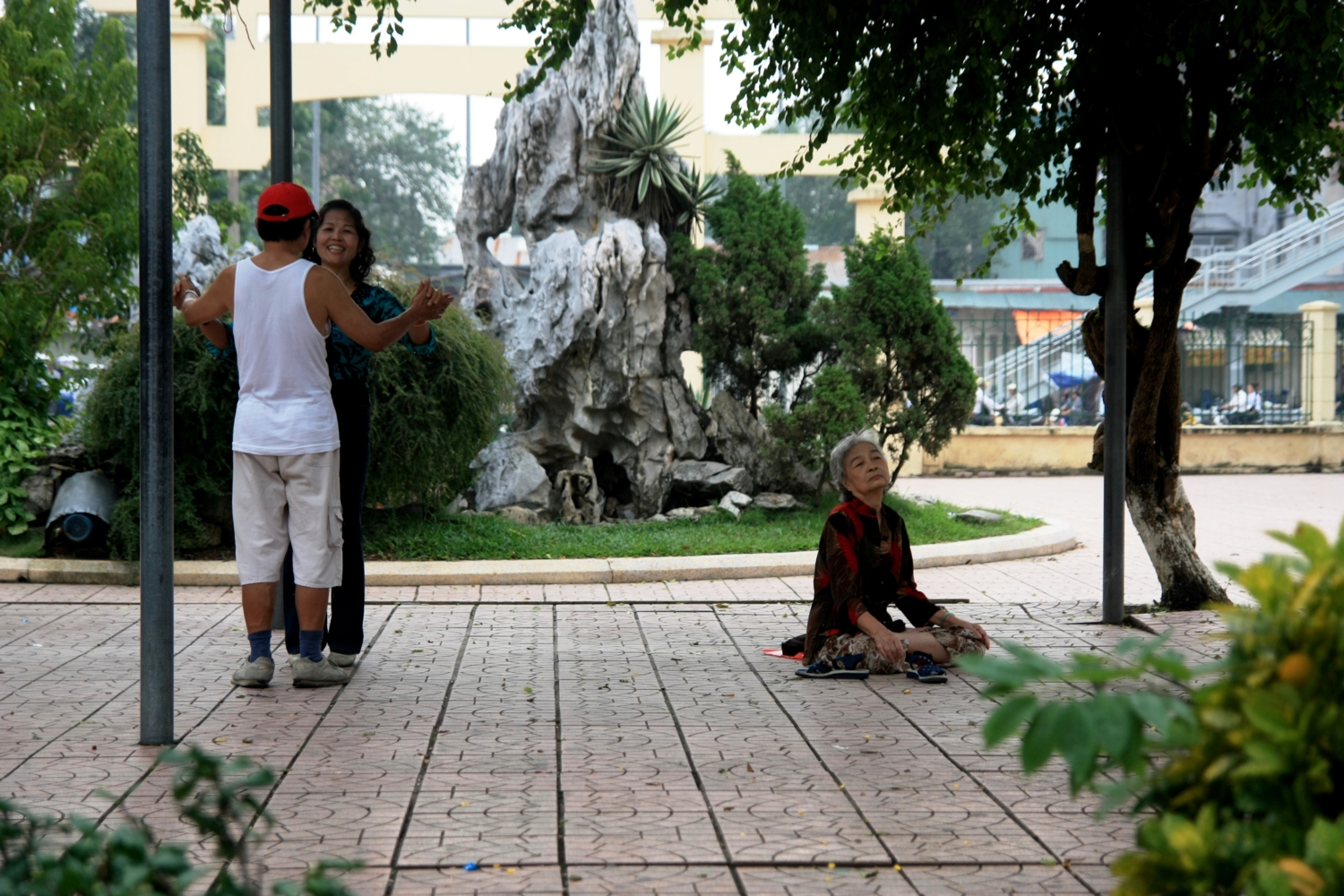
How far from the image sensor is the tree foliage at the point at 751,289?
43.7 feet

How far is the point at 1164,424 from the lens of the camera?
769 centimetres

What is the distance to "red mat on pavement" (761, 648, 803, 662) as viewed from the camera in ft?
20.6

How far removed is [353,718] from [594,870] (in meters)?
1.94

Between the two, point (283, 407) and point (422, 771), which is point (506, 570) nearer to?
point (283, 407)

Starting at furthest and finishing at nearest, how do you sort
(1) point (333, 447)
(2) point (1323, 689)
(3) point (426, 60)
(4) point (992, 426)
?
(3) point (426, 60) < (4) point (992, 426) < (1) point (333, 447) < (2) point (1323, 689)

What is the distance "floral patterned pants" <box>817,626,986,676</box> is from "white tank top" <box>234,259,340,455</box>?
237 cm

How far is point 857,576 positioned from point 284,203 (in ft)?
9.54

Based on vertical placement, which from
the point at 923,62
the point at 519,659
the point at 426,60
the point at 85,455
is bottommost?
the point at 519,659

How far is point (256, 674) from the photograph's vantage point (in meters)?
5.38

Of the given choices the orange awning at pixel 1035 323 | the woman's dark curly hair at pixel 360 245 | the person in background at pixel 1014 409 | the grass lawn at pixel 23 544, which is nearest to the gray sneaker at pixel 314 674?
the woman's dark curly hair at pixel 360 245

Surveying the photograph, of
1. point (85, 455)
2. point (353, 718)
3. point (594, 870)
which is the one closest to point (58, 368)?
point (85, 455)

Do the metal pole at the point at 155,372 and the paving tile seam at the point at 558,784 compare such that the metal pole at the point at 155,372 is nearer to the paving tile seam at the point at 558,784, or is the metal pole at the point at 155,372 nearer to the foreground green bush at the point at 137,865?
the paving tile seam at the point at 558,784

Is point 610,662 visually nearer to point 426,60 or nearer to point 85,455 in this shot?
point 85,455

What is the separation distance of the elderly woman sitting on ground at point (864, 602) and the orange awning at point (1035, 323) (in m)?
17.9
